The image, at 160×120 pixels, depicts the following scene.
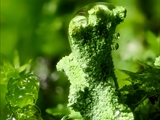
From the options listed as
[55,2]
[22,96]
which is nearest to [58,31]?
[55,2]

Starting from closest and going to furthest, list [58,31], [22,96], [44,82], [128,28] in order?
[22,96] < [44,82] < [58,31] < [128,28]

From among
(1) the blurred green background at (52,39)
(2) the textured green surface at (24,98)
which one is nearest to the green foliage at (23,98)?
(2) the textured green surface at (24,98)

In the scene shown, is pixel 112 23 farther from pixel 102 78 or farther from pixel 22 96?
pixel 22 96

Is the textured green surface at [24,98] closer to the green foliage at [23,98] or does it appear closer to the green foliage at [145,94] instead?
the green foliage at [23,98]

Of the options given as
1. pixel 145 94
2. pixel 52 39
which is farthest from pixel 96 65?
pixel 52 39

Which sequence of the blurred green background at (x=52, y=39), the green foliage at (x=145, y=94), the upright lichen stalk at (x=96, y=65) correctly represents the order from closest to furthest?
the upright lichen stalk at (x=96, y=65) → the green foliage at (x=145, y=94) → the blurred green background at (x=52, y=39)

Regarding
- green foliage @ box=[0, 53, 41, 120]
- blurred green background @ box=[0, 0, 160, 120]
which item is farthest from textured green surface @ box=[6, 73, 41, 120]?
blurred green background @ box=[0, 0, 160, 120]
